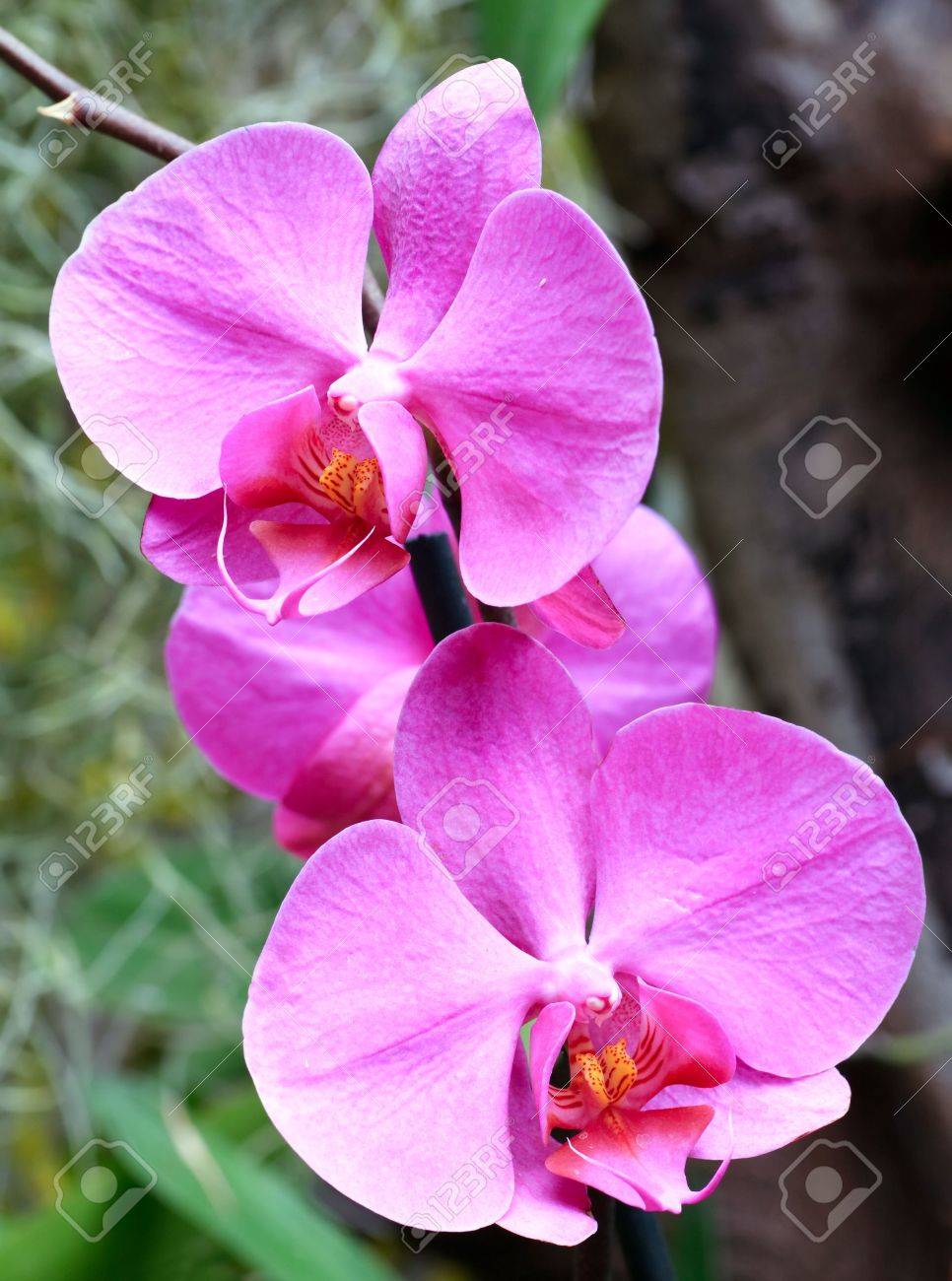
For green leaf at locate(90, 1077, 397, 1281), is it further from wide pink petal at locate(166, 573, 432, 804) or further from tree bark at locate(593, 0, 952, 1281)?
tree bark at locate(593, 0, 952, 1281)

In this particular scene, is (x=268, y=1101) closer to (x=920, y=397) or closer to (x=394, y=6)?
(x=920, y=397)

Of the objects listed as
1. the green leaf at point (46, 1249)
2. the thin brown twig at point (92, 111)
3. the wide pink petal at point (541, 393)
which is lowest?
the green leaf at point (46, 1249)

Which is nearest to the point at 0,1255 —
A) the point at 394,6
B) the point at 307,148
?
the point at 307,148

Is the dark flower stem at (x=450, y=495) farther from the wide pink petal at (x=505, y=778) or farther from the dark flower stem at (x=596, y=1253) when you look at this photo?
the dark flower stem at (x=596, y=1253)

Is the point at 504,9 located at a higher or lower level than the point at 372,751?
higher

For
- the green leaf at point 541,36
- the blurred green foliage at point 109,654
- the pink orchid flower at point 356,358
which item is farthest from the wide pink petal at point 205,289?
the blurred green foliage at point 109,654

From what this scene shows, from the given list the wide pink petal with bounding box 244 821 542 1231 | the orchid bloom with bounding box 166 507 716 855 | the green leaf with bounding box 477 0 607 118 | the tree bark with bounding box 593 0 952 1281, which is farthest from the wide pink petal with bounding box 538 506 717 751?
the tree bark with bounding box 593 0 952 1281

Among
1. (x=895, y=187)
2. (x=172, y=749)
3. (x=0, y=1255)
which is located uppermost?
(x=895, y=187)
